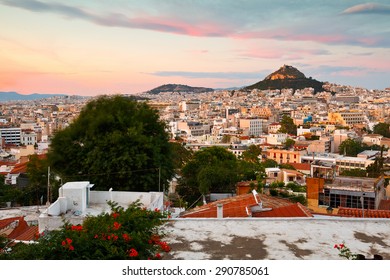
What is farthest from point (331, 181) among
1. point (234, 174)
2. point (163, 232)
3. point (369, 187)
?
point (163, 232)

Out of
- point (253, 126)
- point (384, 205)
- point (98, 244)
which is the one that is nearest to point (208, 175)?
point (384, 205)

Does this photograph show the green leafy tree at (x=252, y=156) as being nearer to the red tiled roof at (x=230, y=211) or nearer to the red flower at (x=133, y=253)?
the red tiled roof at (x=230, y=211)

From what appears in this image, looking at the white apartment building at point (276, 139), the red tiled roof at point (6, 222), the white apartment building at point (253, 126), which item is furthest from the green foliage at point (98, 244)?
the white apartment building at point (253, 126)

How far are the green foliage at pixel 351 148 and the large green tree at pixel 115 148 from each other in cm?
1291

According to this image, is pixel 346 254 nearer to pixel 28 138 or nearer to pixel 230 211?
pixel 230 211

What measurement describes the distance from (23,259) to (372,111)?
36792 mm

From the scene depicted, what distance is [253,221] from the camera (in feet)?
6.48

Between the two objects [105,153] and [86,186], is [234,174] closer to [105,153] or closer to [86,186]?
[105,153]

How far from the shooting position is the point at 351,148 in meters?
17.2

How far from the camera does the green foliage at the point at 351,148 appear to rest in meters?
17.0

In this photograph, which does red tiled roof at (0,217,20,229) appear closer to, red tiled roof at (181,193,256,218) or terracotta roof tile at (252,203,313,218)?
red tiled roof at (181,193,256,218)

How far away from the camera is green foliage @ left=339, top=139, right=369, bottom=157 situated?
55.6 ft

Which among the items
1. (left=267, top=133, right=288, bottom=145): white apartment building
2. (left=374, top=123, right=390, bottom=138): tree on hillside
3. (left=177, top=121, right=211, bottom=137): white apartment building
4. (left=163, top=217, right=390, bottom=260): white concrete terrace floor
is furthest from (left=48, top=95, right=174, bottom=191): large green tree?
(left=177, top=121, right=211, bottom=137): white apartment building

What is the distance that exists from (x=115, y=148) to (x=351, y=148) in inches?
568
